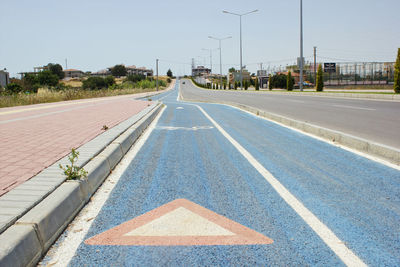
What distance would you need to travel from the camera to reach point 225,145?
7789mm

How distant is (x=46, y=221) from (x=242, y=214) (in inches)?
74.8

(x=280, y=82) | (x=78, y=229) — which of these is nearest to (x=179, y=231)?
(x=78, y=229)

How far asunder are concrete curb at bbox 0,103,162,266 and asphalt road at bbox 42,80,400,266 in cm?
11

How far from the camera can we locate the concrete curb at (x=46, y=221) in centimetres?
257

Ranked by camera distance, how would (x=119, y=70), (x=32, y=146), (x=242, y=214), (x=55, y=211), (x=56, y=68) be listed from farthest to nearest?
(x=119, y=70), (x=56, y=68), (x=32, y=146), (x=242, y=214), (x=55, y=211)

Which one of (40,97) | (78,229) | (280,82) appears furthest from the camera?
(280,82)

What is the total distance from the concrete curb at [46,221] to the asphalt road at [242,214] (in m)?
0.11

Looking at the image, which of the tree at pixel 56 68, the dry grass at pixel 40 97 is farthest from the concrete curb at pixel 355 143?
the tree at pixel 56 68

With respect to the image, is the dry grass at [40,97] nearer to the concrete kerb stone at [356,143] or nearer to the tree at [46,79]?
the concrete kerb stone at [356,143]

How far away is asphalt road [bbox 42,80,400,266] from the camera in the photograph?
286cm

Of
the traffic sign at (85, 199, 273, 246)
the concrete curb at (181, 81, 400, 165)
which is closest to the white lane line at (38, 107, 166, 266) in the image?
the traffic sign at (85, 199, 273, 246)

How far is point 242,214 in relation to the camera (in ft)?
12.2

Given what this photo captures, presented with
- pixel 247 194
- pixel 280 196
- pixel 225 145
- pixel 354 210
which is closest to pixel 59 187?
pixel 247 194

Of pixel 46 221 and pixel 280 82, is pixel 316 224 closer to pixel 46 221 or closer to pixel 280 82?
pixel 46 221
